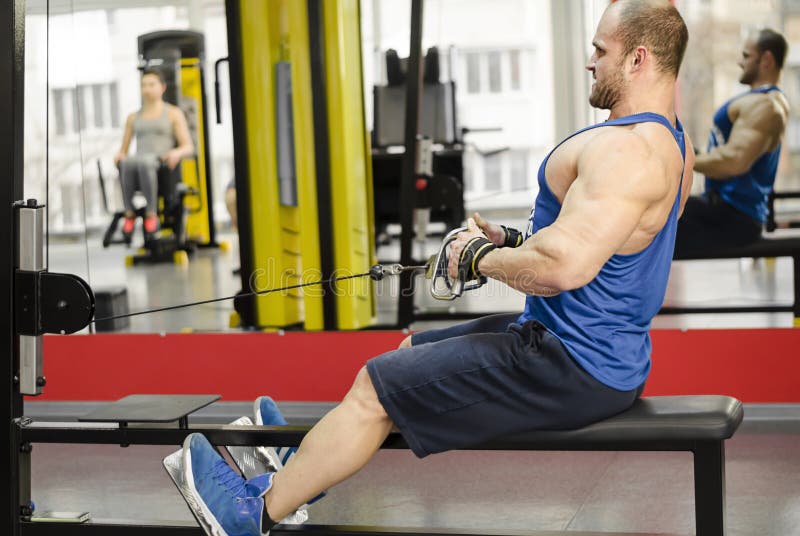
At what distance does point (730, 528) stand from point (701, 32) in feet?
7.82

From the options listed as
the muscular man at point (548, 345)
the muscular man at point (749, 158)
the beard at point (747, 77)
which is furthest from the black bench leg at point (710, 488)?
the beard at point (747, 77)

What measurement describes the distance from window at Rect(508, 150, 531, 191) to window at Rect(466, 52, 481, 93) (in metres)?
0.31

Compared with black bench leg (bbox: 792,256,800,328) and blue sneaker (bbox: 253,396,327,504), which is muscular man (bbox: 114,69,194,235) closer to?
blue sneaker (bbox: 253,396,327,504)

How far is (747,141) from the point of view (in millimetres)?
4215

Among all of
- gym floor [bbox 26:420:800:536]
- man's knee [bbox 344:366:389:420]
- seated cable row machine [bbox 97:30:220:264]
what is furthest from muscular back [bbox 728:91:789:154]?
man's knee [bbox 344:366:389:420]

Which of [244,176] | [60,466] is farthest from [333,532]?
[244,176]

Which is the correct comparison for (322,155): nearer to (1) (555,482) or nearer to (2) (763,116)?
(1) (555,482)

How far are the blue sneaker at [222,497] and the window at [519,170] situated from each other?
2341 millimetres

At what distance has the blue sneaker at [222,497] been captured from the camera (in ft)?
6.96

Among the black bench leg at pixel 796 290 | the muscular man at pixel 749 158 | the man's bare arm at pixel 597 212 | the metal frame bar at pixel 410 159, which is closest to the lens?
the man's bare arm at pixel 597 212

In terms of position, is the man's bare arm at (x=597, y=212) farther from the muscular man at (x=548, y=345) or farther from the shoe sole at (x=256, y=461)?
the shoe sole at (x=256, y=461)

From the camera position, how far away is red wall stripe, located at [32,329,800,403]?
146 inches

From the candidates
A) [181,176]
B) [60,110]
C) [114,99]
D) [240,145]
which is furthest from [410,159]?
[60,110]

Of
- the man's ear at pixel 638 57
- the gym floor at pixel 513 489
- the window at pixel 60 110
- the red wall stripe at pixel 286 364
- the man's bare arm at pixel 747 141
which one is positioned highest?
the window at pixel 60 110
